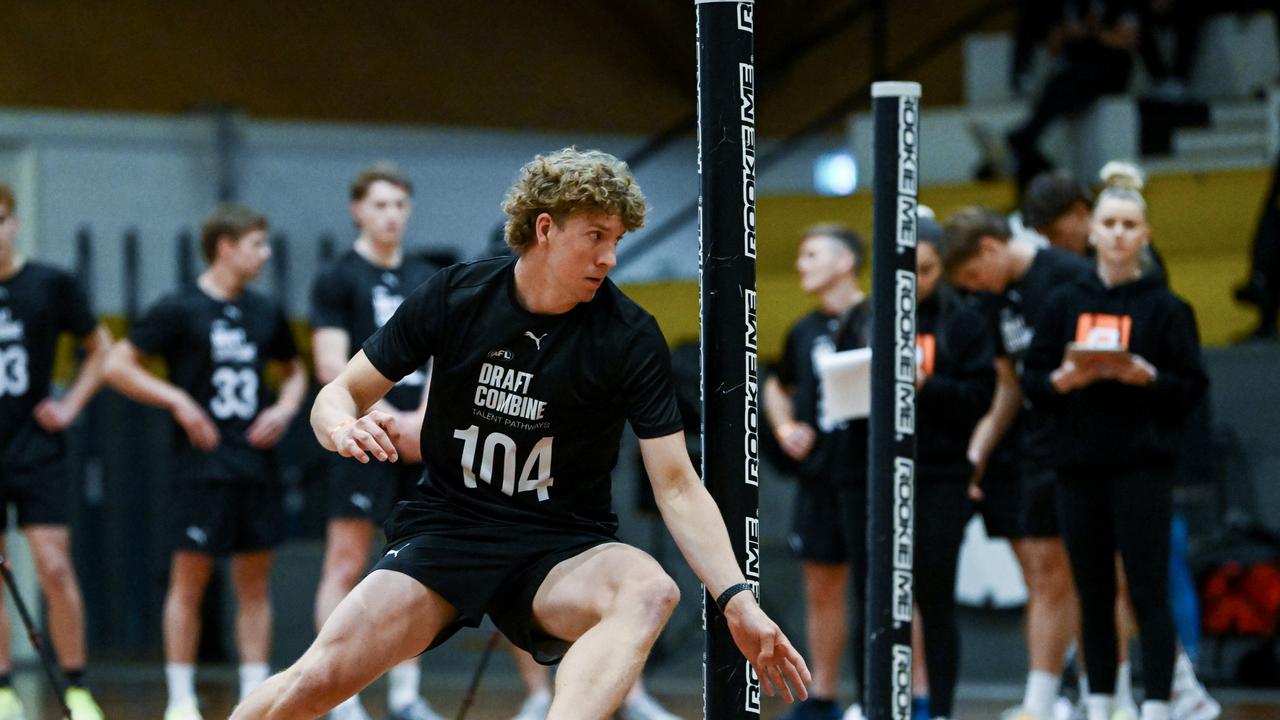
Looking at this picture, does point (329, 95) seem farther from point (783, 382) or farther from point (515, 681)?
point (783, 382)

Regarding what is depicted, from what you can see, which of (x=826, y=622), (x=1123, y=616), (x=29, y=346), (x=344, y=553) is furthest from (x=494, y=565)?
(x=1123, y=616)

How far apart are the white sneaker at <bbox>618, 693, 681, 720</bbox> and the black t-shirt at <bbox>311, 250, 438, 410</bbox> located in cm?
147

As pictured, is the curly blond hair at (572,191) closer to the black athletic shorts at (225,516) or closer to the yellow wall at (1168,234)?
the black athletic shorts at (225,516)

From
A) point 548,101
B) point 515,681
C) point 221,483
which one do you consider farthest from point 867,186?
point 221,483

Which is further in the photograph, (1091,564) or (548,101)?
(548,101)

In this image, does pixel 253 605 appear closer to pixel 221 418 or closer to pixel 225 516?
pixel 225 516

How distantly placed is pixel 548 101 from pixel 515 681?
551cm

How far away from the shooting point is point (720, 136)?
115 inches

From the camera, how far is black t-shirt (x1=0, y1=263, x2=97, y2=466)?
259 inches

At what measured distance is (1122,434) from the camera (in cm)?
543

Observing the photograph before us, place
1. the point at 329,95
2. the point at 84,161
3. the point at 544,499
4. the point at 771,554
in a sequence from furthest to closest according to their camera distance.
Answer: the point at 329,95 → the point at 84,161 → the point at 771,554 → the point at 544,499

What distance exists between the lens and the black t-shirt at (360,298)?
6.58 meters

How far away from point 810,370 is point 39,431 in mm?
3080

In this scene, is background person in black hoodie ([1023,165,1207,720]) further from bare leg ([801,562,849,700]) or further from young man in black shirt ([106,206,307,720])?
young man in black shirt ([106,206,307,720])
